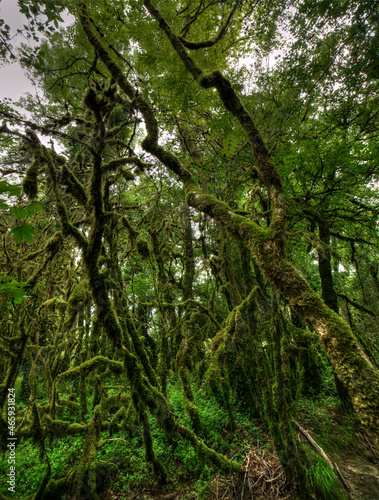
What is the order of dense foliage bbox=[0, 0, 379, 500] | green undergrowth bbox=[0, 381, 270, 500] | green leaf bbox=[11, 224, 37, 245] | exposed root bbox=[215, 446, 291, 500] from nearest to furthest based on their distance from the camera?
green leaf bbox=[11, 224, 37, 245]
dense foliage bbox=[0, 0, 379, 500]
exposed root bbox=[215, 446, 291, 500]
green undergrowth bbox=[0, 381, 270, 500]

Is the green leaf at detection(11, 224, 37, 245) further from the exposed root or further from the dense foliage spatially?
the exposed root

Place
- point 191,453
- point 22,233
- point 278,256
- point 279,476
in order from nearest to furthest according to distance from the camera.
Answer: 1. point 22,233
2. point 278,256
3. point 279,476
4. point 191,453

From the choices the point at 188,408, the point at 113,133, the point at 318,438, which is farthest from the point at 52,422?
the point at 318,438

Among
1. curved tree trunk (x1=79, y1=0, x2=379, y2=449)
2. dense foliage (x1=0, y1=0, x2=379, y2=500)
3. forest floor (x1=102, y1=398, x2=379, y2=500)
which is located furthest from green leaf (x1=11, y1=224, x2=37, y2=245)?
forest floor (x1=102, y1=398, x2=379, y2=500)

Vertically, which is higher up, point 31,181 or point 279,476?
point 31,181

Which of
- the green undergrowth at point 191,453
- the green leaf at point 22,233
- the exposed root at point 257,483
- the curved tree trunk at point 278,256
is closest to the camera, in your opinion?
the curved tree trunk at point 278,256

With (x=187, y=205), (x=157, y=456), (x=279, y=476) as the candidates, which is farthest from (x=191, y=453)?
(x=187, y=205)

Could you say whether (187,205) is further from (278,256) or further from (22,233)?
(22,233)

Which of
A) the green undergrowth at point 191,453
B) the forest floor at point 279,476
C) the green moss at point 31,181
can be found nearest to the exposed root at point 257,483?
the forest floor at point 279,476

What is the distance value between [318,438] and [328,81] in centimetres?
742

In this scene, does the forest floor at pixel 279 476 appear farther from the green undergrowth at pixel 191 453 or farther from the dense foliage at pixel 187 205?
the dense foliage at pixel 187 205

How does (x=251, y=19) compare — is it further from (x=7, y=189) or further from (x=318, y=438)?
(x=318, y=438)

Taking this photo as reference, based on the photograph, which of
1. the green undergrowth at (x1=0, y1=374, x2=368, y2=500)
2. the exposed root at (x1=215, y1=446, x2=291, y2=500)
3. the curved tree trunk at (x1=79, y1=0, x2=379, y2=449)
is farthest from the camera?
the green undergrowth at (x1=0, y1=374, x2=368, y2=500)

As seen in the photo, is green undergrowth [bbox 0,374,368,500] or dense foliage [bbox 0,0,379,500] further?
green undergrowth [bbox 0,374,368,500]
